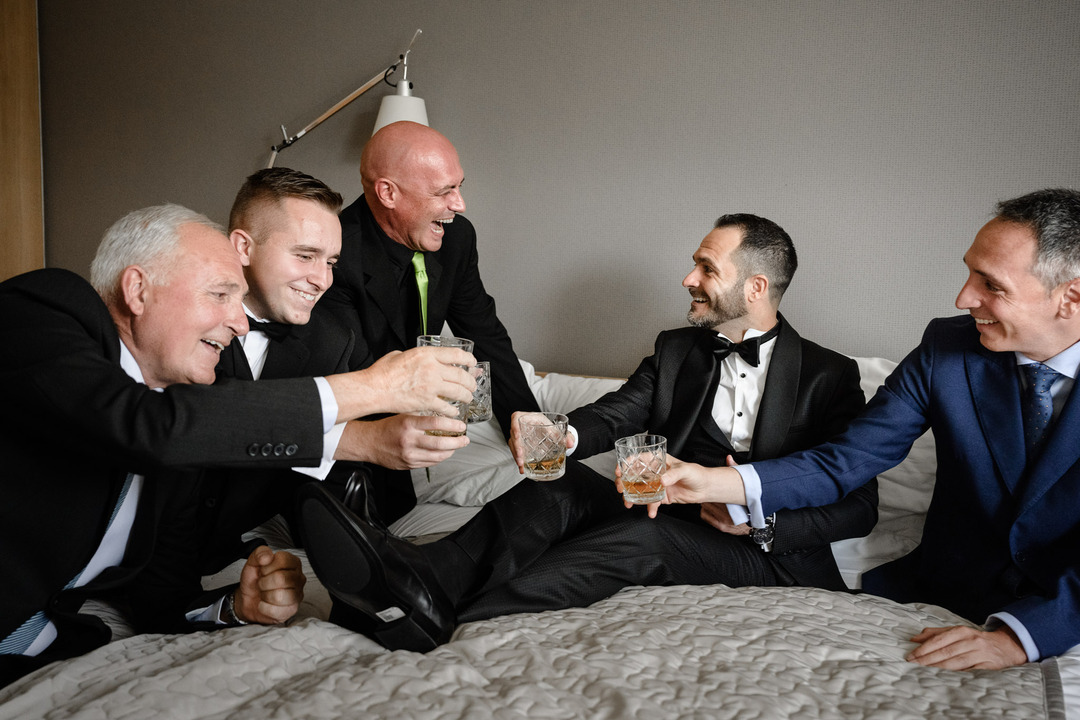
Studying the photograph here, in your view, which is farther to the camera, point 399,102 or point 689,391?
point 399,102

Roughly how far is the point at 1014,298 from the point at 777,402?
67 cm

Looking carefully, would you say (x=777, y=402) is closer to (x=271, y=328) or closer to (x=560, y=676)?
(x=560, y=676)

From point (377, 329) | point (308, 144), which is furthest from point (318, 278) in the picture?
point (308, 144)

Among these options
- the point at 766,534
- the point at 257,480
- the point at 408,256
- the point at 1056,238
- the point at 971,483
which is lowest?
the point at 766,534

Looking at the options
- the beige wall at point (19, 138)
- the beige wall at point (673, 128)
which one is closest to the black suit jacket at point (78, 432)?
the beige wall at point (673, 128)

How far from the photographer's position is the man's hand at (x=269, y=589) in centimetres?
170

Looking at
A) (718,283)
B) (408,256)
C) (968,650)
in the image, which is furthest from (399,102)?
(968,650)

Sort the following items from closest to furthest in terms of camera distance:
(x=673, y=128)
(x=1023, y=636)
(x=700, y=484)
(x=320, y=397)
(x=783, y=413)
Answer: (x=320, y=397)
(x=1023, y=636)
(x=700, y=484)
(x=783, y=413)
(x=673, y=128)

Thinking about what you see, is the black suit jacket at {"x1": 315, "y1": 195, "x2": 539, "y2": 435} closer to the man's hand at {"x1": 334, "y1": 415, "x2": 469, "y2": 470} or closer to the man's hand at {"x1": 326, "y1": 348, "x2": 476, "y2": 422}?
the man's hand at {"x1": 334, "y1": 415, "x2": 469, "y2": 470}

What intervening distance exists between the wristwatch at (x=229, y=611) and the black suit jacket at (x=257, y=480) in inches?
11.3

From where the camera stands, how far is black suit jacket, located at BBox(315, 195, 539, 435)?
9.18 feet

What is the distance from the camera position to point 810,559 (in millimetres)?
2150

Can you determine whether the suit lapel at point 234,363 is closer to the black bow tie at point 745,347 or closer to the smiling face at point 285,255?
the smiling face at point 285,255

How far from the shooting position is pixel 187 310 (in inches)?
63.9
